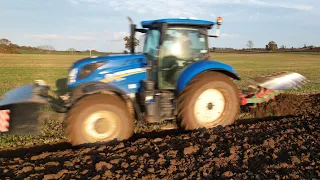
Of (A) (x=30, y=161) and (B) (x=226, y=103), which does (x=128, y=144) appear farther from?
(B) (x=226, y=103)

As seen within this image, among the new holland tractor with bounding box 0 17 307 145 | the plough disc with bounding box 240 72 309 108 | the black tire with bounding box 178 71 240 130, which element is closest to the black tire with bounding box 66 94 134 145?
the new holland tractor with bounding box 0 17 307 145

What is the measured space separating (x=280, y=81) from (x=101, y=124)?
495cm

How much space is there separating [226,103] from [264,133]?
1118 millimetres

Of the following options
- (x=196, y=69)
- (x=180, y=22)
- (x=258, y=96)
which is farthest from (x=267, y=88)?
(x=180, y=22)

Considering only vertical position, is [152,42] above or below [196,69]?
above

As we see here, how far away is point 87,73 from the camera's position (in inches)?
202

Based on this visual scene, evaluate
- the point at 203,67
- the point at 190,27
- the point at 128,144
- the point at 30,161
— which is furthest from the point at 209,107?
the point at 30,161

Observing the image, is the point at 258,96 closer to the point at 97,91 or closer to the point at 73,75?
the point at 97,91

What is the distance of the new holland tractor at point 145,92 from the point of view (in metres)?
4.72

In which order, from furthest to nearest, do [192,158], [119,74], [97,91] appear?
[119,74]
[97,91]
[192,158]

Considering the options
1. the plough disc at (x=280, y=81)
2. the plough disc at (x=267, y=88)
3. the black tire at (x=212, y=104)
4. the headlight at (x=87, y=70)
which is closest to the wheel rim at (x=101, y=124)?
the headlight at (x=87, y=70)

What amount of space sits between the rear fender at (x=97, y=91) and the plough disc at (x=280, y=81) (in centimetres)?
361

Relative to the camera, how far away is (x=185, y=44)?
5.73m

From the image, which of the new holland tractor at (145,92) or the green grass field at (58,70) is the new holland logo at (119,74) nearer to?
the new holland tractor at (145,92)
